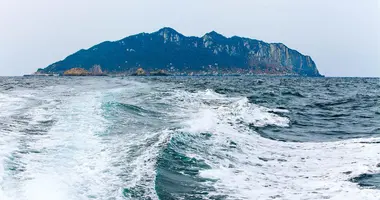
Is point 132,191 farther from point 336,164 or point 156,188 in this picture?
point 336,164

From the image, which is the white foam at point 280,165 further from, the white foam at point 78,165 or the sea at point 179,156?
the white foam at point 78,165

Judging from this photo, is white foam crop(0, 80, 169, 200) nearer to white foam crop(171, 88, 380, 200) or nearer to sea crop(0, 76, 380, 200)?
sea crop(0, 76, 380, 200)

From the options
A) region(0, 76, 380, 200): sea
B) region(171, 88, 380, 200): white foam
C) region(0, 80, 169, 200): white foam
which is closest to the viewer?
region(0, 80, 169, 200): white foam

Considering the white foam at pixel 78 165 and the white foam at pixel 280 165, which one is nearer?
the white foam at pixel 78 165

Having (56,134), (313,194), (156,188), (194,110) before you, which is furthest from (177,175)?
(194,110)

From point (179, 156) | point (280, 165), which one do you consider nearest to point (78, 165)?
point (179, 156)

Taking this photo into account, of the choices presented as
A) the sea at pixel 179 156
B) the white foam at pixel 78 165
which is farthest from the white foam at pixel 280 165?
the white foam at pixel 78 165

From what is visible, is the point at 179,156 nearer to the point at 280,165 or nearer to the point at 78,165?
the point at 78,165

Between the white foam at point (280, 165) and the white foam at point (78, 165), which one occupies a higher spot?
the white foam at point (78, 165)

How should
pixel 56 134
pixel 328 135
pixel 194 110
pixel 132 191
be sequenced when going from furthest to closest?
pixel 194 110 → pixel 328 135 → pixel 56 134 → pixel 132 191

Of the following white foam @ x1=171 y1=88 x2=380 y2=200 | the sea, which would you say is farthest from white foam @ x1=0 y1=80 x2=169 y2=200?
white foam @ x1=171 y1=88 x2=380 y2=200

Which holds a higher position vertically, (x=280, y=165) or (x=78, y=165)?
(x=78, y=165)
